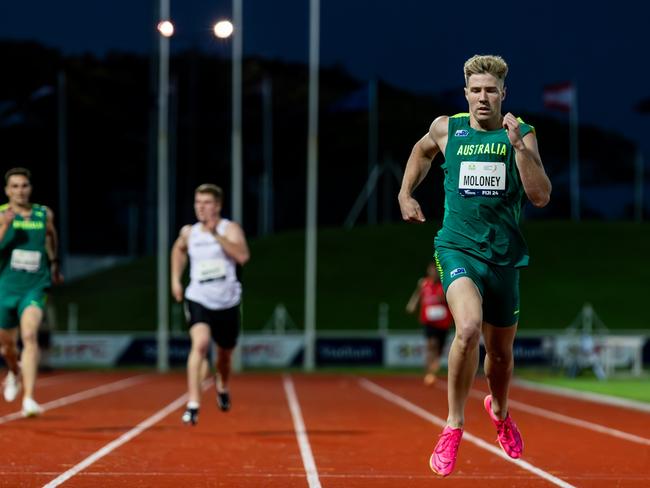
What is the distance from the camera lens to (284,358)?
3488cm

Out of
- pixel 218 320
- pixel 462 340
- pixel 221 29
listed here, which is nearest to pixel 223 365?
pixel 218 320

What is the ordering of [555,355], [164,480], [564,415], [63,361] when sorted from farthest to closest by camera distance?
1. [63,361]
2. [555,355]
3. [564,415]
4. [164,480]

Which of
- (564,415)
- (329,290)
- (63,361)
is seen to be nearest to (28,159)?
(329,290)

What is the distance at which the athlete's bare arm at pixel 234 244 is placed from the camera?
12.3m

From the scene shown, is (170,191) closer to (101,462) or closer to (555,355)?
(555,355)

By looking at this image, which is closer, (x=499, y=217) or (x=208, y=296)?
(x=499, y=217)

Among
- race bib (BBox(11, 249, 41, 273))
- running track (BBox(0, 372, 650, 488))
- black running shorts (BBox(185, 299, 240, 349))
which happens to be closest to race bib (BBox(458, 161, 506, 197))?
running track (BBox(0, 372, 650, 488))

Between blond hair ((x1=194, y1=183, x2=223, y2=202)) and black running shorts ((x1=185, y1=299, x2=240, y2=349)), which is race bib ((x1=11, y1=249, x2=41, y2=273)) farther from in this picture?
blond hair ((x1=194, y1=183, x2=223, y2=202))

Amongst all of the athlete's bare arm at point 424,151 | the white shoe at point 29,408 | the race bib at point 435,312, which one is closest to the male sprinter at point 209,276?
the white shoe at point 29,408

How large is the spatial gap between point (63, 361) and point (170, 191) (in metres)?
30.5

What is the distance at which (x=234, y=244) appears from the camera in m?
12.3

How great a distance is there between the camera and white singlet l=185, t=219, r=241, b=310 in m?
12.5

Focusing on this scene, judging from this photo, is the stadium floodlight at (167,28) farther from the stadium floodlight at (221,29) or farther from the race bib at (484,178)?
the race bib at (484,178)

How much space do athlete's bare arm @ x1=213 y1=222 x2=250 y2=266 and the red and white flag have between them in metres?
43.0
